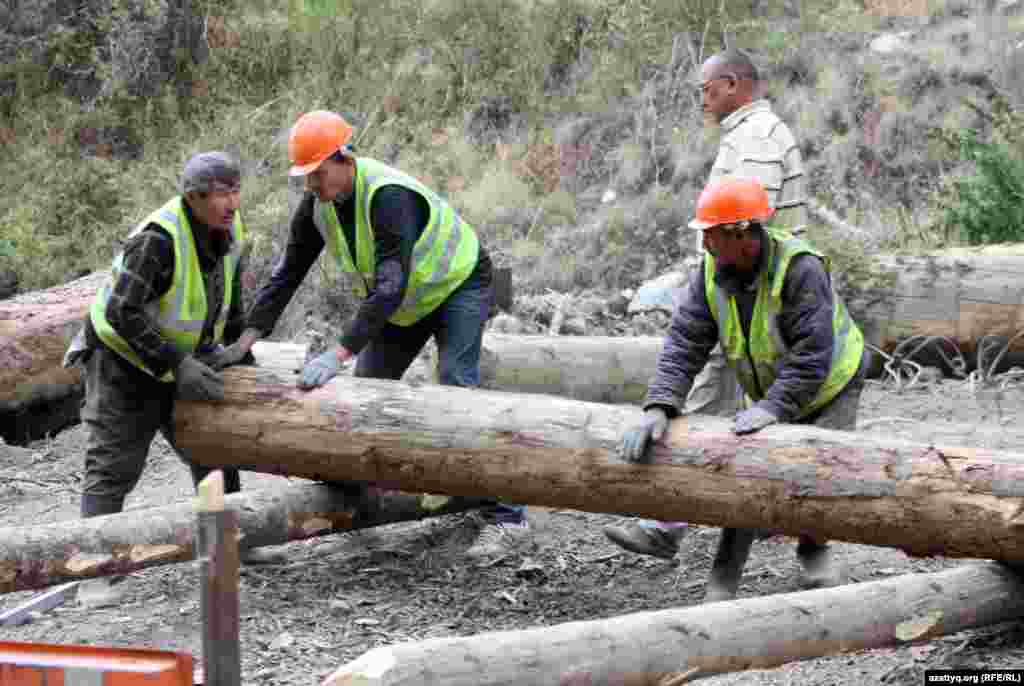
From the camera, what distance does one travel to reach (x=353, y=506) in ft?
19.6

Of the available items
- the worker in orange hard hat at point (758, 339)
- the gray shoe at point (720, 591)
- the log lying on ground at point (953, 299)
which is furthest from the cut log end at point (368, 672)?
the log lying on ground at point (953, 299)

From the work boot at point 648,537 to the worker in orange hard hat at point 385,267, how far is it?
Answer: 24.9 inches

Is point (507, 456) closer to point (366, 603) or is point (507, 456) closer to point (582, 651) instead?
point (366, 603)

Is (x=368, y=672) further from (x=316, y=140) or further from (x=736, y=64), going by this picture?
(x=736, y=64)

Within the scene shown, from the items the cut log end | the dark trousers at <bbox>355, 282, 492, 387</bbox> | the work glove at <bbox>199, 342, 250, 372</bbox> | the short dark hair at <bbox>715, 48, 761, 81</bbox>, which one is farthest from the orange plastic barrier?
Result: the short dark hair at <bbox>715, 48, 761, 81</bbox>


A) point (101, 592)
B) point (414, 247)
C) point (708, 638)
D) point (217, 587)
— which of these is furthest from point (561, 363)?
point (217, 587)

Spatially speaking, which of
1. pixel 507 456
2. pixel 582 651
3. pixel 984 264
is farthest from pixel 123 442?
pixel 984 264

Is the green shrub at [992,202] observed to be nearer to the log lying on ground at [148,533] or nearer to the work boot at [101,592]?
the log lying on ground at [148,533]

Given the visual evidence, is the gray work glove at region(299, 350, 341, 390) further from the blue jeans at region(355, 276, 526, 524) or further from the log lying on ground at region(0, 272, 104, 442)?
the log lying on ground at region(0, 272, 104, 442)

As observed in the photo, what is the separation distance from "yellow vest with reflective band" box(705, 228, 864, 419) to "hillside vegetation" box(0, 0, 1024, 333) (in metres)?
4.82

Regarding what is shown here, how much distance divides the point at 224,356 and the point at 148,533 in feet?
3.30

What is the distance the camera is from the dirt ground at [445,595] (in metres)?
4.85

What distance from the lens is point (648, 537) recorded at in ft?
18.8

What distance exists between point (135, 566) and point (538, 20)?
9.50 meters
